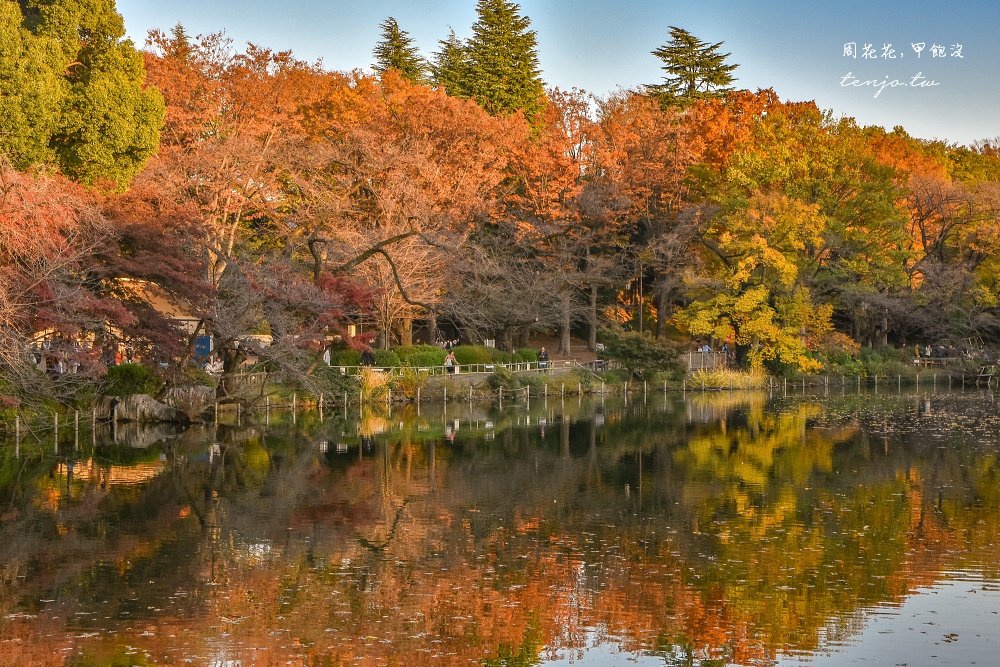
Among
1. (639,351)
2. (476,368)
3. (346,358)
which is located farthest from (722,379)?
(346,358)

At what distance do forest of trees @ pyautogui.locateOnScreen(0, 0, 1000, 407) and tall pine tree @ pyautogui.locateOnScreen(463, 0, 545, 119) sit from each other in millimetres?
186

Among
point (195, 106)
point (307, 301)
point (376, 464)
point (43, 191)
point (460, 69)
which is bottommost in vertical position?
point (376, 464)

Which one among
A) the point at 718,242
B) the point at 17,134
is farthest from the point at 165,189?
the point at 718,242

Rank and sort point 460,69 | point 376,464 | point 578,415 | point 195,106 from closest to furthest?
1. point 376,464
2. point 578,415
3. point 195,106
4. point 460,69

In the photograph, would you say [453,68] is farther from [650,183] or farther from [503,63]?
[650,183]

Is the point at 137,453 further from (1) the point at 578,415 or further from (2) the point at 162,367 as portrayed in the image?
(1) the point at 578,415

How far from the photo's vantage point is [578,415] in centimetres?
3975

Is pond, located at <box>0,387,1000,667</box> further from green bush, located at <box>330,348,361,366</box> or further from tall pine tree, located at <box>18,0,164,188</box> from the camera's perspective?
green bush, located at <box>330,348,361,366</box>

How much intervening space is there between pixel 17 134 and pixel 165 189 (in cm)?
1167

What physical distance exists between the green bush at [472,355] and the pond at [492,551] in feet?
59.9

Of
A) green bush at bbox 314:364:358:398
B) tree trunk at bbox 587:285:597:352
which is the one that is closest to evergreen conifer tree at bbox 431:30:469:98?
tree trunk at bbox 587:285:597:352

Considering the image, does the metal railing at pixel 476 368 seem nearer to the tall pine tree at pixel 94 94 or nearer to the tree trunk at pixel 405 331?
the tree trunk at pixel 405 331

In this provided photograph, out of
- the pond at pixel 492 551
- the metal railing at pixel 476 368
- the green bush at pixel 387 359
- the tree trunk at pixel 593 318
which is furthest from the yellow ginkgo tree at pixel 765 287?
the pond at pixel 492 551

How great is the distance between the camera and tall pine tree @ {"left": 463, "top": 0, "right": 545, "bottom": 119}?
66562 mm
